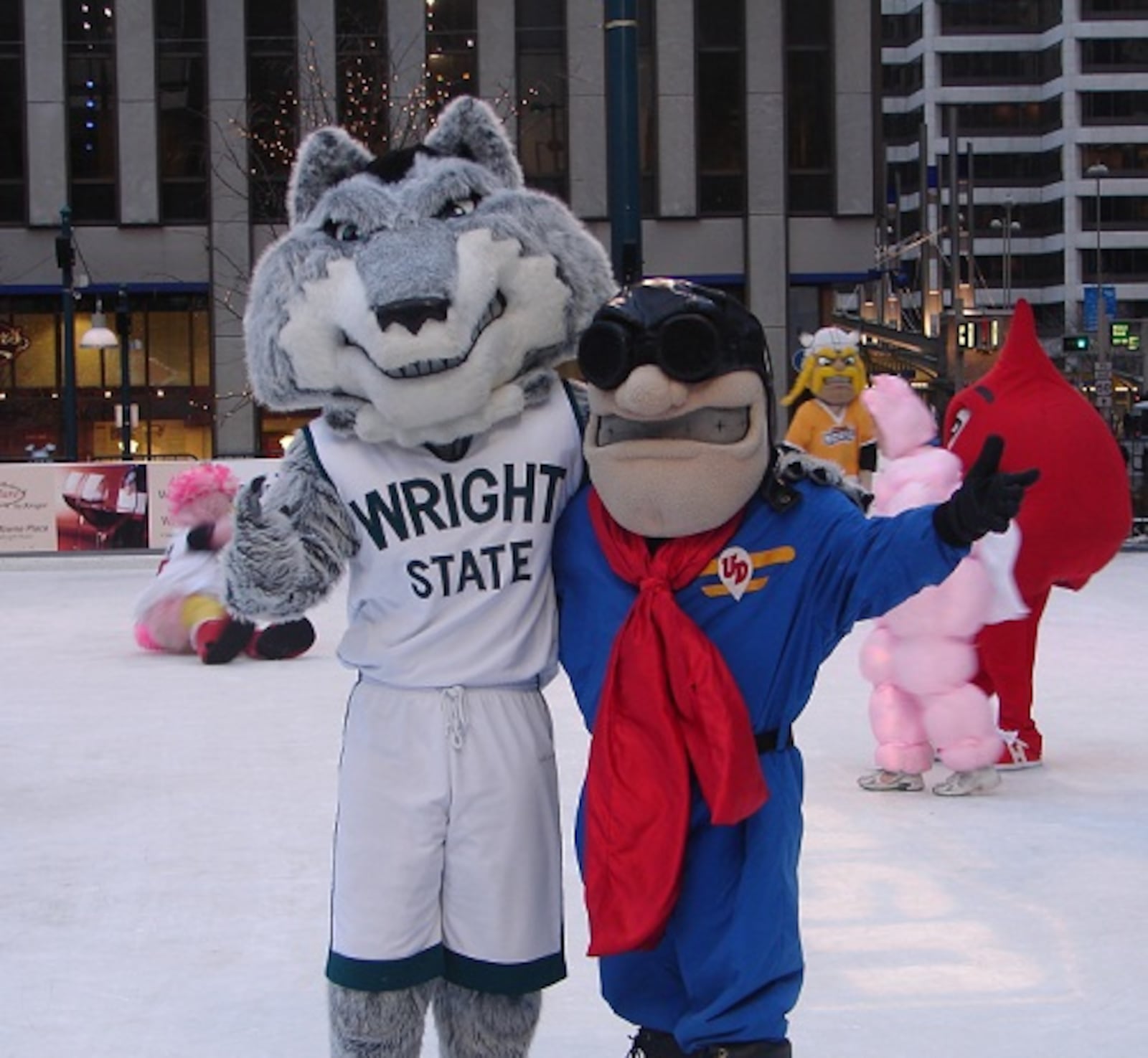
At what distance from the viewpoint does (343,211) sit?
120 inches

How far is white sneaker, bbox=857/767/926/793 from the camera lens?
19.8 feet

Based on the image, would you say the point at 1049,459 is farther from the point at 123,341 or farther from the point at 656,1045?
the point at 123,341

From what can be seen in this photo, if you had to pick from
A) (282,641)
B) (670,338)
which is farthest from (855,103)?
(670,338)

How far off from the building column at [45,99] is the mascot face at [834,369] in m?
19.6

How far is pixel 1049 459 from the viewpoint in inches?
230

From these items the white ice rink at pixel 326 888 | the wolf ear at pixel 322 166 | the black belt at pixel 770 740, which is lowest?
the white ice rink at pixel 326 888

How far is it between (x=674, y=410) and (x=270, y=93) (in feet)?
85.2

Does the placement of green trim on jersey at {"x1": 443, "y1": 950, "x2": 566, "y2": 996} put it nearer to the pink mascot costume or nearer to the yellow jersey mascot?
the pink mascot costume

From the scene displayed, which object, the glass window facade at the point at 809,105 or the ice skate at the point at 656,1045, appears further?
the glass window facade at the point at 809,105

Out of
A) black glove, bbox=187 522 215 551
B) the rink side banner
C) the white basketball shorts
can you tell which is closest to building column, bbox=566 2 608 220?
the rink side banner

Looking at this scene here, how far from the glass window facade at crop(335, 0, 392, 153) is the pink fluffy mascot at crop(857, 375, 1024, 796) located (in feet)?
69.0

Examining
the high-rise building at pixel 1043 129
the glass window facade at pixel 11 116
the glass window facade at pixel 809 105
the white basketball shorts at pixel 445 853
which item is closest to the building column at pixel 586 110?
the glass window facade at pixel 809 105

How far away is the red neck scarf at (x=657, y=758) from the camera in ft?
8.94

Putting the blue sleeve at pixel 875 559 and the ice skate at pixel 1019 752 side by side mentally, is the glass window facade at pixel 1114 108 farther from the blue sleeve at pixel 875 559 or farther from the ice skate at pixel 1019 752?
the blue sleeve at pixel 875 559
